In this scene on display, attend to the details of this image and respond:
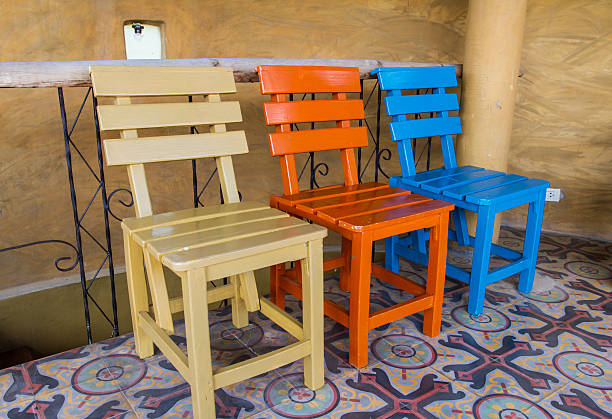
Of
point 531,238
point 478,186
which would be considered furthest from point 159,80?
point 531,238

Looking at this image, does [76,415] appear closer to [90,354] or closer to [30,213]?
[90,354]

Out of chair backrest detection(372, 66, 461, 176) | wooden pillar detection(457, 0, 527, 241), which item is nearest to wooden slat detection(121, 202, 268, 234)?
chair backrest detection(372, 66, 461, 176)

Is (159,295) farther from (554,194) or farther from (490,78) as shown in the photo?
(554,194)

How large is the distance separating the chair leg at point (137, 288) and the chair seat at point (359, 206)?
1.94 ft

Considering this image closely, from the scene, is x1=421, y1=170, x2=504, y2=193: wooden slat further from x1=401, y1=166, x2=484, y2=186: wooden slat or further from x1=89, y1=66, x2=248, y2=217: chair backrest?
x1=89, y1=66, x2=248, y2=217: chair backrest

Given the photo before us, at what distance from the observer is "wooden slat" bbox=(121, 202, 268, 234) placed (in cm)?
158

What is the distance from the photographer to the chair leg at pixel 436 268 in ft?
6.25

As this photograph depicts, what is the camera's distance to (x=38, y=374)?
1750mm

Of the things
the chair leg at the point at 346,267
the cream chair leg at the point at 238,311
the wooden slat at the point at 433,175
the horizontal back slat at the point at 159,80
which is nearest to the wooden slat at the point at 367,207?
the wooden slat at the point at 433,175

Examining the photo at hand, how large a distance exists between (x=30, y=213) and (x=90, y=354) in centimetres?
321

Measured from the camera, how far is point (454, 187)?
214 cm

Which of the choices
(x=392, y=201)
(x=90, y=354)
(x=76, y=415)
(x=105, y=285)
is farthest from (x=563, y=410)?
(x=105, y=285)

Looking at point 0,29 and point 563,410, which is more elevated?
point 0,29

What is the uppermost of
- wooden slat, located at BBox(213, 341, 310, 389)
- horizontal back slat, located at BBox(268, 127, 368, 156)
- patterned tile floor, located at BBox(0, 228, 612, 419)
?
horizontal back slat, located at BBox(268, 127, 368, 156)
